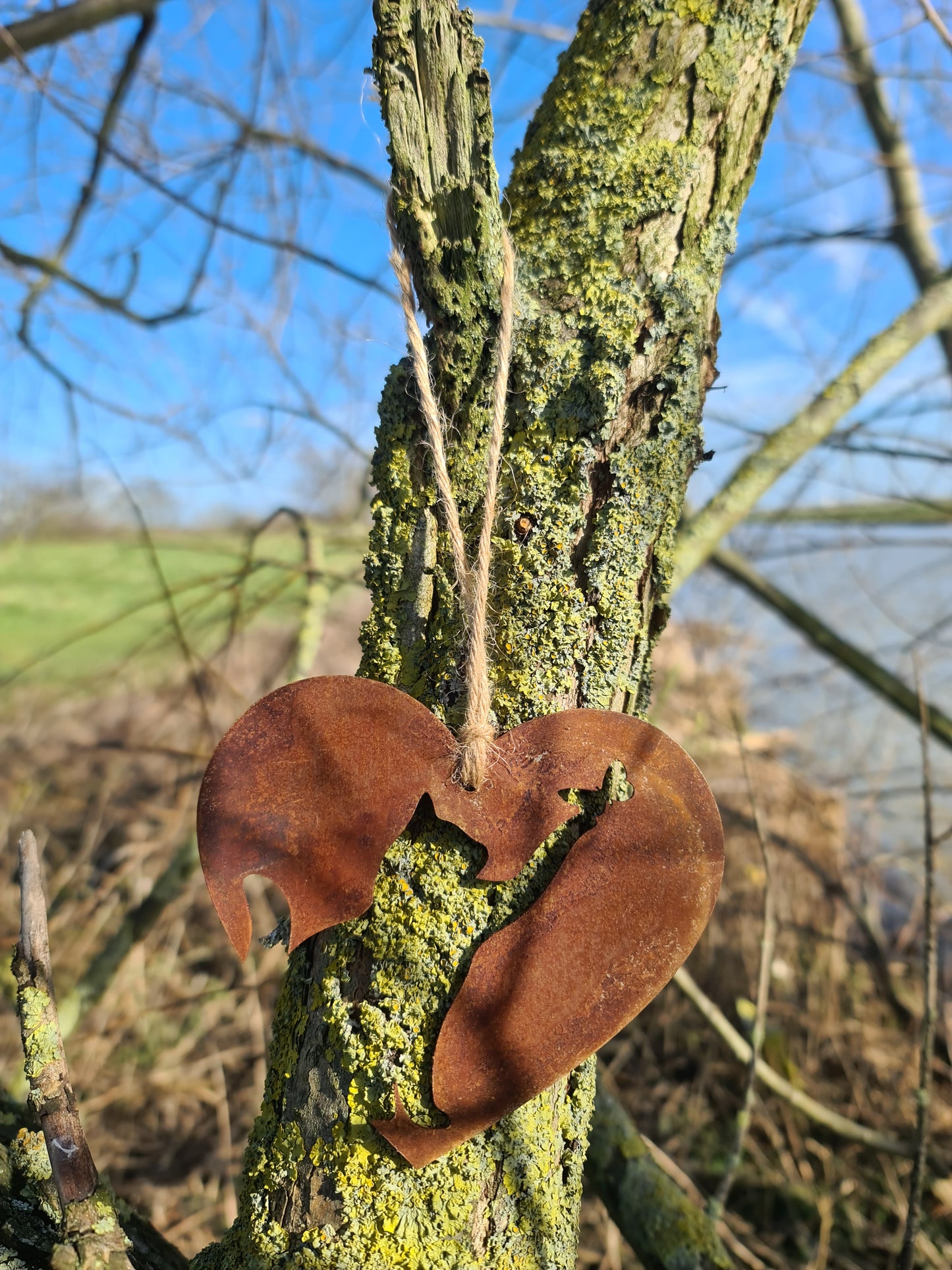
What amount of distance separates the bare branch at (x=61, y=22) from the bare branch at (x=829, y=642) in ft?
6.60

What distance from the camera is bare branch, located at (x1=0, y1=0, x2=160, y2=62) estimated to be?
1.84 metres

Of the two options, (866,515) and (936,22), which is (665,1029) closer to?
(866,515)

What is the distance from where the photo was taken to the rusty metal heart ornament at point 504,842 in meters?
0.68

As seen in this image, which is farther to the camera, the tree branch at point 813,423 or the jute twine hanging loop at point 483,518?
the tree branch at point 813,423

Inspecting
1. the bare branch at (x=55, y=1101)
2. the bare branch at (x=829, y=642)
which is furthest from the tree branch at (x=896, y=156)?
the bare branch at (x=55, y=1101)

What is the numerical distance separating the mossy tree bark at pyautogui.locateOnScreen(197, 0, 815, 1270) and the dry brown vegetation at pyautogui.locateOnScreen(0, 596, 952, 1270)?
135 centimetres

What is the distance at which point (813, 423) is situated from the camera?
1.49 meters

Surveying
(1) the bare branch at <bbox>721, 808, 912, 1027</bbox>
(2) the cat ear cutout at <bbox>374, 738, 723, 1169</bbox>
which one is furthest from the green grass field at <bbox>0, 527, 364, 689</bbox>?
(1) the bare branch at <bbox>721, 808, 912, 1027</bbox>

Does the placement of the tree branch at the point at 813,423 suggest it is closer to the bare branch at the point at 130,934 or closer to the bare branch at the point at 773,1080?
the bare branch at the point at 773,1080

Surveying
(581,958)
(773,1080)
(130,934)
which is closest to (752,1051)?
(773,1080)

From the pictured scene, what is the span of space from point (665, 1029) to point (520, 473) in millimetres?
2715

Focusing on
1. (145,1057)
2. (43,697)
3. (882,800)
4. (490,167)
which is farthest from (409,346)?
(43,697)

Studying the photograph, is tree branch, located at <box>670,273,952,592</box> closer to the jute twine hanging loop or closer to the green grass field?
the jute twine hanging loop

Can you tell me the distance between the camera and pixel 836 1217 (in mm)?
2295
